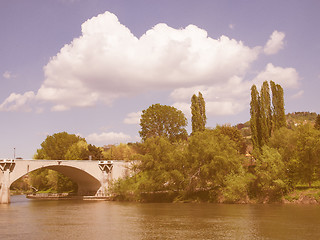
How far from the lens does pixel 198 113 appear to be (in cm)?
7719

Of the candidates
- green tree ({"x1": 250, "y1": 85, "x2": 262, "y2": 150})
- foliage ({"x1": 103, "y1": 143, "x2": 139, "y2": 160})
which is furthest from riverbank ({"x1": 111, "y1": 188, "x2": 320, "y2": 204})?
foliage ({"x1": 103, "y1": 143, "x2": 139, "y2": 160})

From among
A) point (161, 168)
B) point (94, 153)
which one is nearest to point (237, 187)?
point (161, 168)

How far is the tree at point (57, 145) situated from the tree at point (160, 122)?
25.1m

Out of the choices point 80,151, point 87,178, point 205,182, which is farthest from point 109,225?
point 80,151

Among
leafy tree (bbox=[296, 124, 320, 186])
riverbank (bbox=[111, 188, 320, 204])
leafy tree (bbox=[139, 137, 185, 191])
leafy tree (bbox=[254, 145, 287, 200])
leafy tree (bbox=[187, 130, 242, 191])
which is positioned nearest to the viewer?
riverbank (bbox=[111, 188, 320, 204])

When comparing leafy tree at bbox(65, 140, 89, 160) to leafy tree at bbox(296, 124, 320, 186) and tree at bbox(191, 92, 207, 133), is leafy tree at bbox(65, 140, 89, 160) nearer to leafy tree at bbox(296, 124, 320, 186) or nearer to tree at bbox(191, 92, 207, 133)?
tree at bbox(191, 92, 207, 133)

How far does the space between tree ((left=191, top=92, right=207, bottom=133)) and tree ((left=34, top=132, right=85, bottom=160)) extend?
42.5 meters

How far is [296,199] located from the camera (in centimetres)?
5125

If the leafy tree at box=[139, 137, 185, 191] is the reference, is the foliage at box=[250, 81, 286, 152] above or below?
above

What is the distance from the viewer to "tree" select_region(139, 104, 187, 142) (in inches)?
3558

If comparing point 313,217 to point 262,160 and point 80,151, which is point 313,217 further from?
point 80,151

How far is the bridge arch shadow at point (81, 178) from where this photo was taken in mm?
75688

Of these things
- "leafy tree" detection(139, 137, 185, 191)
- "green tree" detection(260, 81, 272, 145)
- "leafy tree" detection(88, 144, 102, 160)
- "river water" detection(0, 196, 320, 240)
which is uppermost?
"green tree" detection(260, 81, 272, 145)

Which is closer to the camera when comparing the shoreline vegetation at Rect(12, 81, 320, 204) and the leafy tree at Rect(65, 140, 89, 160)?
the shoreline vegetation at Rect(12, 81, 320, 204)
